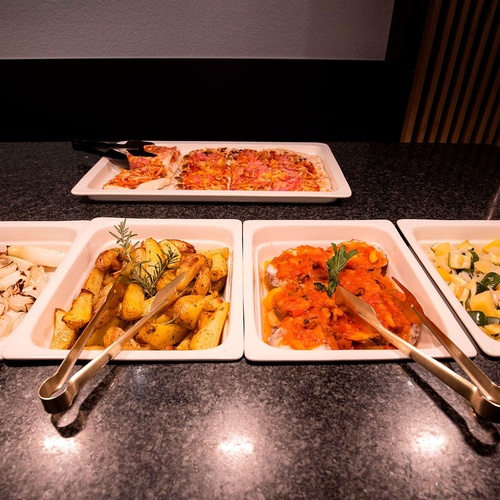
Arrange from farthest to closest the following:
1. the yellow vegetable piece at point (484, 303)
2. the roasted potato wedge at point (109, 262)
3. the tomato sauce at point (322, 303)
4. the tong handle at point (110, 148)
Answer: the tong handle at point (110, 148) < the roasted potato wedge at point (109, 262) < the yellow vegetable piece at point (484, 303) < the tomato sauce at point (322, 303)

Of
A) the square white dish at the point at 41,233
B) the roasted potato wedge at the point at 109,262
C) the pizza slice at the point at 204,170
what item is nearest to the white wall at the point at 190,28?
the pizza slice at the point at 204,170

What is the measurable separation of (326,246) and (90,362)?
1.02m

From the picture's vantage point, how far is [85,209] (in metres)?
1.73

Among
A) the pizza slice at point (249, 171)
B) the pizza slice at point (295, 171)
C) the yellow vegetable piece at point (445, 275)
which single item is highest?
the pizza slice at point (295, 171)

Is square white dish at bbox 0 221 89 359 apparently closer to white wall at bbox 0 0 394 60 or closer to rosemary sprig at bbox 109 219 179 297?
rosemary sprig at bbox 109 219 179 297

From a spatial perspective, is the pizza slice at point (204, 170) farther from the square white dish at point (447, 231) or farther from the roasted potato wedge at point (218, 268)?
the square white dish at point (447, 231)

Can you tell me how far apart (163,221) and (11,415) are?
864mm

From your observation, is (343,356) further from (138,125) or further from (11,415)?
(138,125)

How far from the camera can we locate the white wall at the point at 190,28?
3.04 meters

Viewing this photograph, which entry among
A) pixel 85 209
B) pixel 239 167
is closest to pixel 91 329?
pixel 85 209

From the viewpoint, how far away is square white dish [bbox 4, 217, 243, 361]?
3.28 feet

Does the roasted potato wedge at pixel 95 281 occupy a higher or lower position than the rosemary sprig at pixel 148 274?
lower

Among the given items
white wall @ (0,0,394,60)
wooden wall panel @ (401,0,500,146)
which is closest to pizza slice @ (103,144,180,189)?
white wall @ (0,0,394,60)

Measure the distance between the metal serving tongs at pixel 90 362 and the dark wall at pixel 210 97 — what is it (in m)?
2.59
